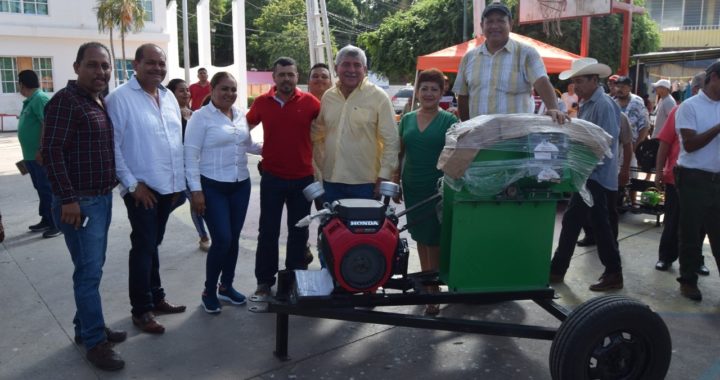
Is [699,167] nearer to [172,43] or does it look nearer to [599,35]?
[599,35]

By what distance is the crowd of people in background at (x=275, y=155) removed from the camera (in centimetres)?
338

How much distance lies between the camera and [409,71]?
23.6 m

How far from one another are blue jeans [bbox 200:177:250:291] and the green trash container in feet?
5.26

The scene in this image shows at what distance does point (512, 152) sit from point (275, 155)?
1.84 m

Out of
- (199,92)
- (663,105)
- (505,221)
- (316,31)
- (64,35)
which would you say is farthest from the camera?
(64,35)

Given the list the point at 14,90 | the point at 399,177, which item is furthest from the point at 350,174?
the point at 14,90

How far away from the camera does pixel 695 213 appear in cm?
450

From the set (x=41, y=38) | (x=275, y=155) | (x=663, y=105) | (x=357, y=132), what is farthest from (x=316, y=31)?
(x=41, y=38)

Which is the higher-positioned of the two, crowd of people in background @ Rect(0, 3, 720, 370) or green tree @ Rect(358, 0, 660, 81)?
green tree @ Rect(358, 0, 660, 81)

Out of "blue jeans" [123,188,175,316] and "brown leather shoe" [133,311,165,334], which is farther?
"brown leather shoe" [133,311,165,334]

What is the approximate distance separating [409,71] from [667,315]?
65.8ft

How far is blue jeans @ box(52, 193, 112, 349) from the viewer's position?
3344mm

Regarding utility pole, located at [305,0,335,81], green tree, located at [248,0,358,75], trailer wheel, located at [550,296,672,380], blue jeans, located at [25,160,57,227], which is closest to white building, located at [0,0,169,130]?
utility pole, located at [305,0,335,81]

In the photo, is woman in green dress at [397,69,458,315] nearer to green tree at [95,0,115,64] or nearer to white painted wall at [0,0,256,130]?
white painted wall at [0,0,256,130]
